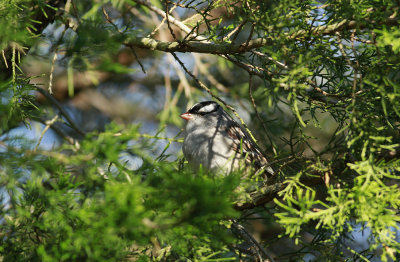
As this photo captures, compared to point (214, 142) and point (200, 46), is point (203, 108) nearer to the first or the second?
point (214, 142)

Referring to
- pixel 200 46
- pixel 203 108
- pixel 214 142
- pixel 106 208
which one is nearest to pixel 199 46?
pixel 200 46

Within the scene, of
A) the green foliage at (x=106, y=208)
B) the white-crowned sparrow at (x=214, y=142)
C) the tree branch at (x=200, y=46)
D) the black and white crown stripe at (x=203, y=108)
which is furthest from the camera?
the black and white crown stripe at (x=203, y=108)

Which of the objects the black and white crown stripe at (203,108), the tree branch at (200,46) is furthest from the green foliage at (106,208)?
the black and white crown stripe at (203,108)

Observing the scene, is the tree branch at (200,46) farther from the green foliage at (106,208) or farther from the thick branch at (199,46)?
the green foliage at (106,208)

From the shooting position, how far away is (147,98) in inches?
242

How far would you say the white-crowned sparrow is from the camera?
9.77 feet

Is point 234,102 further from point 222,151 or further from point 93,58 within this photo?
point 93,58

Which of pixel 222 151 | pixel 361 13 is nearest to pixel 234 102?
pixel 222 151

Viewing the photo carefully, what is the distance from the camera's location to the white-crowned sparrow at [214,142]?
9.77 feet

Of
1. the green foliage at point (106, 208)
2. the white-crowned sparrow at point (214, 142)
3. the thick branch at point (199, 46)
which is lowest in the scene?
the white-crowned sparrow at point (214, 142)

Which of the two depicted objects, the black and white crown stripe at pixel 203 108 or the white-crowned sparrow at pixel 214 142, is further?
the black and white crown stripe at pixel 203 108

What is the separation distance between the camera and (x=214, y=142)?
318 centimetres

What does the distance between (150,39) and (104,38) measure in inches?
37.9

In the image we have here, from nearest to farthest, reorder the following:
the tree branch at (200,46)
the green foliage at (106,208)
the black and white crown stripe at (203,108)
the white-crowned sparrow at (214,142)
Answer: the green foliage at (106,208) → the tree branch at (200,46) → the white-crowned sparrow at (214,142) → the black and white crown stripe at (203,108)
